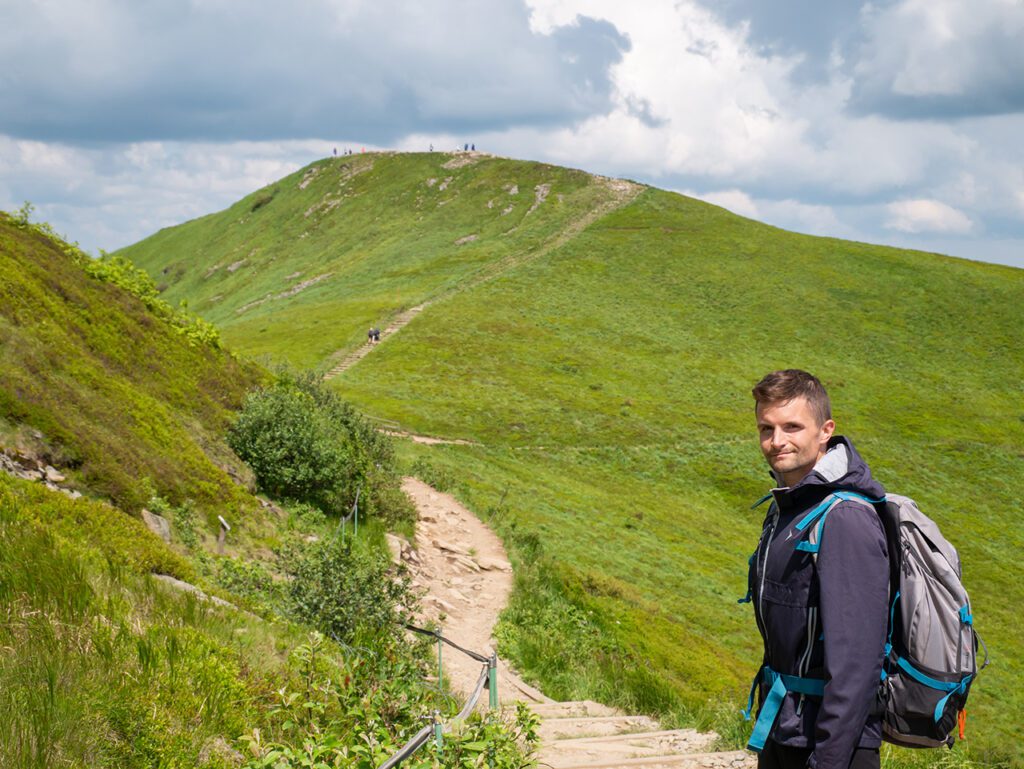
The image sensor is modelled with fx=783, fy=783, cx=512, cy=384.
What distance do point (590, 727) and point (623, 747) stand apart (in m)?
1.46

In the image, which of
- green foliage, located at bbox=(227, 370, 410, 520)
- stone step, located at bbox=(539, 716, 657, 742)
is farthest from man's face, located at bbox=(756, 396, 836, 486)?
green foliage, located at bbox=(227, 370, 410, 520)

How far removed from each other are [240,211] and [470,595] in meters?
135

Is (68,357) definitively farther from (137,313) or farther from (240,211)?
(240,211)

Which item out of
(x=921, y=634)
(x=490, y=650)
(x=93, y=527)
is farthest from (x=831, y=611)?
(x=490, y=650)

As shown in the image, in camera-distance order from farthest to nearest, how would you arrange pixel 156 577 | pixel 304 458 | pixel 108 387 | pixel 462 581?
pixel 462 581
pixel 304 458
pixel 108 387
pixel 156 577

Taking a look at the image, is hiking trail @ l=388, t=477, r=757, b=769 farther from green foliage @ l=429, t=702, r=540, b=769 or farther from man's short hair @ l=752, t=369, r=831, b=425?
man's short hair @ l=752, t=369, r=831, b=425

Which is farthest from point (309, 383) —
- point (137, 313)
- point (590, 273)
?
point (590, 273)

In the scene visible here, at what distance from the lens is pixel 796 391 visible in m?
4.36

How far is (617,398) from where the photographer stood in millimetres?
54250

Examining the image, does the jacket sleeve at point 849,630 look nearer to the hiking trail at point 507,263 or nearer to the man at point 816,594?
the man at point 816,594

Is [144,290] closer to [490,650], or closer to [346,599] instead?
[490,650]

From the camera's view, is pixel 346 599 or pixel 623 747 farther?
pixel 346 599

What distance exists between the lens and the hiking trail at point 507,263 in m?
58.2

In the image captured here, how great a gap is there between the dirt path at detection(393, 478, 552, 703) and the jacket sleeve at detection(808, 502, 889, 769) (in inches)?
285
